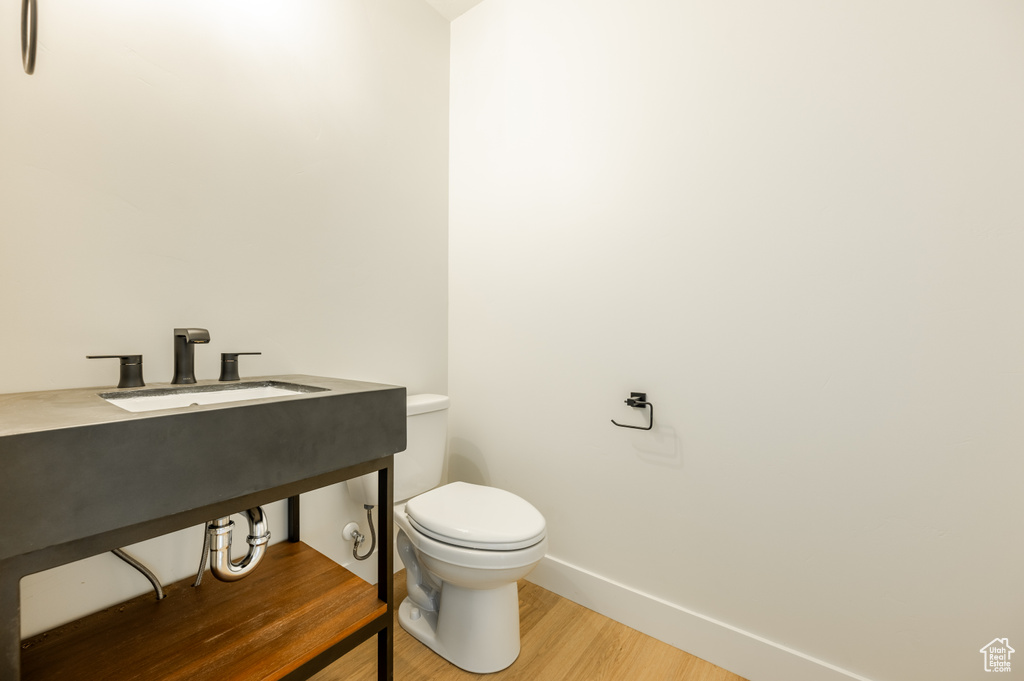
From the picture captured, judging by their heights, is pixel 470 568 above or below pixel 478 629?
above

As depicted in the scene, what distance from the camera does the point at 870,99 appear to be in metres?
1.15

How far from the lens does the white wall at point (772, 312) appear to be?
106 centimetres

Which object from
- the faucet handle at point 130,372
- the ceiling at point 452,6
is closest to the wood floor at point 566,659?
the faucet handle at point 130,372

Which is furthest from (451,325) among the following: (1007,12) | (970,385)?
(1007,12)

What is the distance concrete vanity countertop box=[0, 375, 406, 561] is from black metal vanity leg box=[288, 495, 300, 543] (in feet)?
1.81

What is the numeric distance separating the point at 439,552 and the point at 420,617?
0.43 metres

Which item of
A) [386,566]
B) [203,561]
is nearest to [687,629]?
[386,566]

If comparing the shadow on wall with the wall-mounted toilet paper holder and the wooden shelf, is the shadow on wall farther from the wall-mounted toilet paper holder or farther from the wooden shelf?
the wooden shelf

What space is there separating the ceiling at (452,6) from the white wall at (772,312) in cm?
10

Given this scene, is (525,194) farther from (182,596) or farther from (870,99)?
(182,596)

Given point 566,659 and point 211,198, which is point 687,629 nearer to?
point 566,659

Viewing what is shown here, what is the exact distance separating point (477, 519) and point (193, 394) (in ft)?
2.68

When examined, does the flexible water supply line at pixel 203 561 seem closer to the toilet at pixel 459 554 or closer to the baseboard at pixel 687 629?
the toilet at pixel 459 554

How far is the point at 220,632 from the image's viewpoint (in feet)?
3.23
